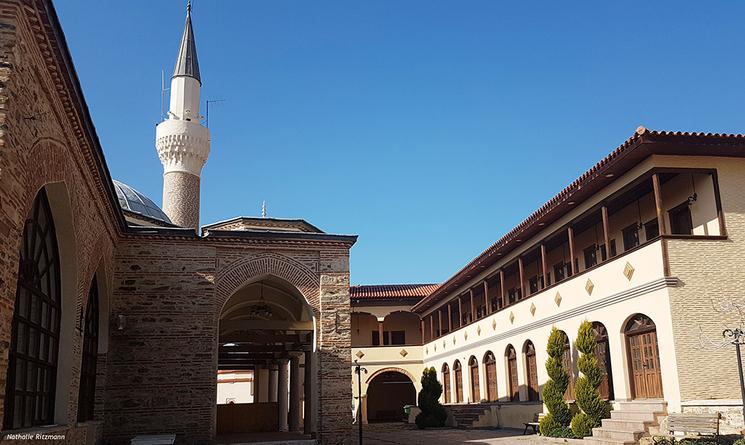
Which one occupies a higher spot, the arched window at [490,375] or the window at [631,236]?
the window at [631,236]

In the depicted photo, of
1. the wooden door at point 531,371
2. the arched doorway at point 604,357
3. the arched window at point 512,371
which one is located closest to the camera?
the arched doorway at point 604,357

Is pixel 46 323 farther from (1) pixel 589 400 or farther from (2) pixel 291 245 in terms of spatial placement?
(1) pixel 589 400

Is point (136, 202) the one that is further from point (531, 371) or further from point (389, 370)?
point (389, 370)

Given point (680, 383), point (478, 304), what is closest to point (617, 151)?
point (680, 383)

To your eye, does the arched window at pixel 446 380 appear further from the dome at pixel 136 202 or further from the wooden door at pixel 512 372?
the dome at pixel 136 202

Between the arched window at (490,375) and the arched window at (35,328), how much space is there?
52.1 ft

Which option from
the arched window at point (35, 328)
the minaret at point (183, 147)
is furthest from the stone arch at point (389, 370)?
the arched window at point (35, 328)

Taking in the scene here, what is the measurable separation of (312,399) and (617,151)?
8209 millimetres

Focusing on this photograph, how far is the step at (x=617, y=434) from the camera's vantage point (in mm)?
13034

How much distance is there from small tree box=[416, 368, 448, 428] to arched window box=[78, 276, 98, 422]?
1413cm

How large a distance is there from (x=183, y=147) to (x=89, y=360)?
38.3 ft

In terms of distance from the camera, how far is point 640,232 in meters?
16.2

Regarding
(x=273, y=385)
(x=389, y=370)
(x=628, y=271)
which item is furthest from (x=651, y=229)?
(x=389, y=370)

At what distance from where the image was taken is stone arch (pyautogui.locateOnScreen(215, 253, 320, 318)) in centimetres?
1455
